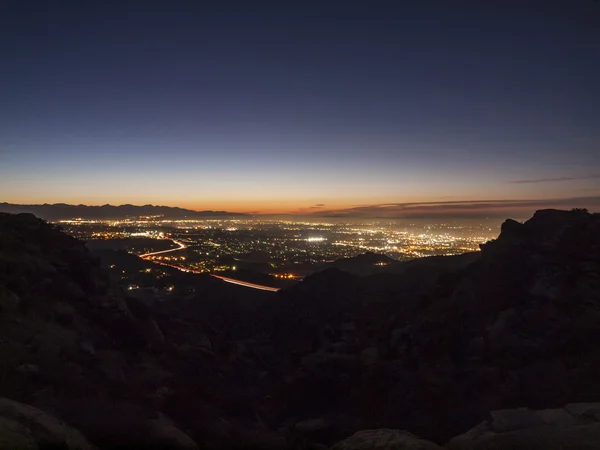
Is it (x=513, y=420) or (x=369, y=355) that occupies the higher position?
(x=513, y=420)

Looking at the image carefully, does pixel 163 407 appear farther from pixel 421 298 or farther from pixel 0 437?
pixel 421 298

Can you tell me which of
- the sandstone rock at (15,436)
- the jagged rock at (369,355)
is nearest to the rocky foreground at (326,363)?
the sandstone rock at (15,436)

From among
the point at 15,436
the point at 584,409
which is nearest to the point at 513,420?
the point at 584,409

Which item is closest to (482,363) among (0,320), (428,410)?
(428,410)

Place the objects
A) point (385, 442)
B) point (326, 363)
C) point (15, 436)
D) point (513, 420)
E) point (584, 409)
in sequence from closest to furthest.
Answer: point (15, 436) → point (385, 442) → point (584, 409) → point (513, 420) → point (326, 363)

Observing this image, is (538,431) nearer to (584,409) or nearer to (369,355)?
(584,409)
